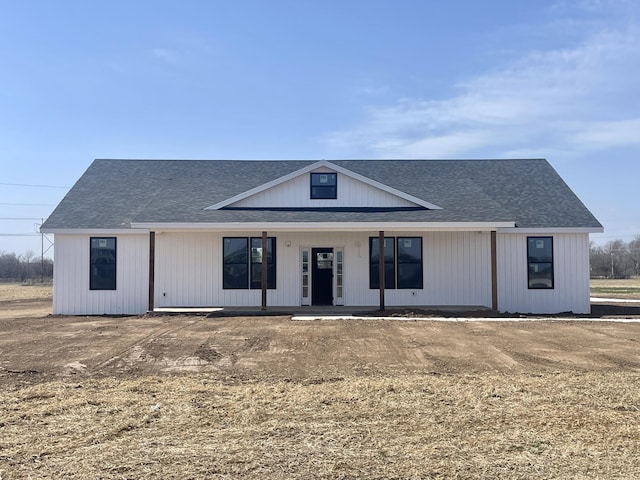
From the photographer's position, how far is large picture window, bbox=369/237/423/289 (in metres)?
18.6

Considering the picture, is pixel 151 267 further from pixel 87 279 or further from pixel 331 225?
pixel 331 225

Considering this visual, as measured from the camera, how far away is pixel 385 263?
735 inches

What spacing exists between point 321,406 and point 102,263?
1368cm

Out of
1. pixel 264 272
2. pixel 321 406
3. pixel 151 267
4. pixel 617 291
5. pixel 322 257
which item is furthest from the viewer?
pixel 617 291

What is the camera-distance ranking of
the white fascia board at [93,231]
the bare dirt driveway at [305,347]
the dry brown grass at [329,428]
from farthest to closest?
the white fascia board at [93,231], the bare dirt driveway at [305,347], the dry brown grass at [329,428]

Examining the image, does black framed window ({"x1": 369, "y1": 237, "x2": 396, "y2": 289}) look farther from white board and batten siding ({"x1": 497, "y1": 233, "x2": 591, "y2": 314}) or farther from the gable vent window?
white board and batten siding ({"x1": 497, "y1": 233, "x2": 591, "y2": 314})

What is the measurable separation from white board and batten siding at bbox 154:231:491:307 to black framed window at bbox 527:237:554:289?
1327 mm

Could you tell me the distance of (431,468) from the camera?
4.72 meters

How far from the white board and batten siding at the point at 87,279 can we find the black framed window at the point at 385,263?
23.7 feet

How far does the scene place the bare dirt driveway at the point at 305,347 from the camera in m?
8.94

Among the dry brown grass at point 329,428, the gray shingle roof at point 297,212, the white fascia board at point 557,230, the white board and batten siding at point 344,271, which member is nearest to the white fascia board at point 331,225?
the gray shingle roof at point 297,212

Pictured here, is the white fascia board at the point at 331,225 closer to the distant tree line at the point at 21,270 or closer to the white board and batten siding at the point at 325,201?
the white board and batten siding at the point at 325,201

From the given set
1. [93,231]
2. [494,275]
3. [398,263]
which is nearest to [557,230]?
[494,275]

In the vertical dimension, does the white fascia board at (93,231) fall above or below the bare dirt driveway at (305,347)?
above
